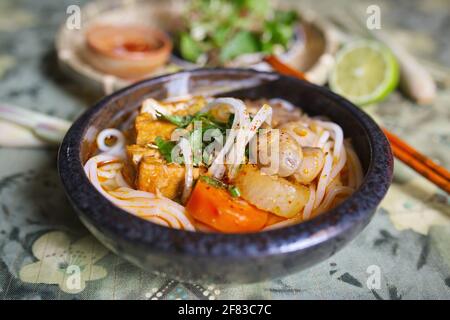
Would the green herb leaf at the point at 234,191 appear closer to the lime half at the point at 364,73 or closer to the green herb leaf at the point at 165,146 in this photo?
the green herb leaf at the point at 165,146

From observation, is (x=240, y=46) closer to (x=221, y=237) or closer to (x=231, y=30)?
(x=231, y=30)

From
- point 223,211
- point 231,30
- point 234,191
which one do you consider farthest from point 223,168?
point 231,30

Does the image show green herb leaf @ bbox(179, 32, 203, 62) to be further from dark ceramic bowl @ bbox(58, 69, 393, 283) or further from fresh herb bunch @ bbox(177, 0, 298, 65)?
dark ceramic bowl @ bbox(58, 69, 393, 283)

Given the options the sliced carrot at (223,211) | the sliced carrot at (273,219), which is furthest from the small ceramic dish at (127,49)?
the sliced carrot at (273,219)

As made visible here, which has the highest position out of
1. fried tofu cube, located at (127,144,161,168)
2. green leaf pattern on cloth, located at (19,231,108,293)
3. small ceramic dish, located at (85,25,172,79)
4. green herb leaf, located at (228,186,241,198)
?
green herb leaf, located at (228,186,241,198)

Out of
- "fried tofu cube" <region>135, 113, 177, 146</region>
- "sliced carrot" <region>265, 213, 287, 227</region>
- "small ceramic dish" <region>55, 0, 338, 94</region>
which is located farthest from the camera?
"small ceramic dish" <region>55, 0, 338, 94</region>

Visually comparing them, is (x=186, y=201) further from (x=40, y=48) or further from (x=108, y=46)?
(x=40, y=48)

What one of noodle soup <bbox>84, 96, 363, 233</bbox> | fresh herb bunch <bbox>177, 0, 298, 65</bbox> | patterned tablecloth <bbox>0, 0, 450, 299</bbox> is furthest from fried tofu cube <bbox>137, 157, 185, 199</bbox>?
fresh herb bunch <bbox>177, 0, 298, 65</bbox>
